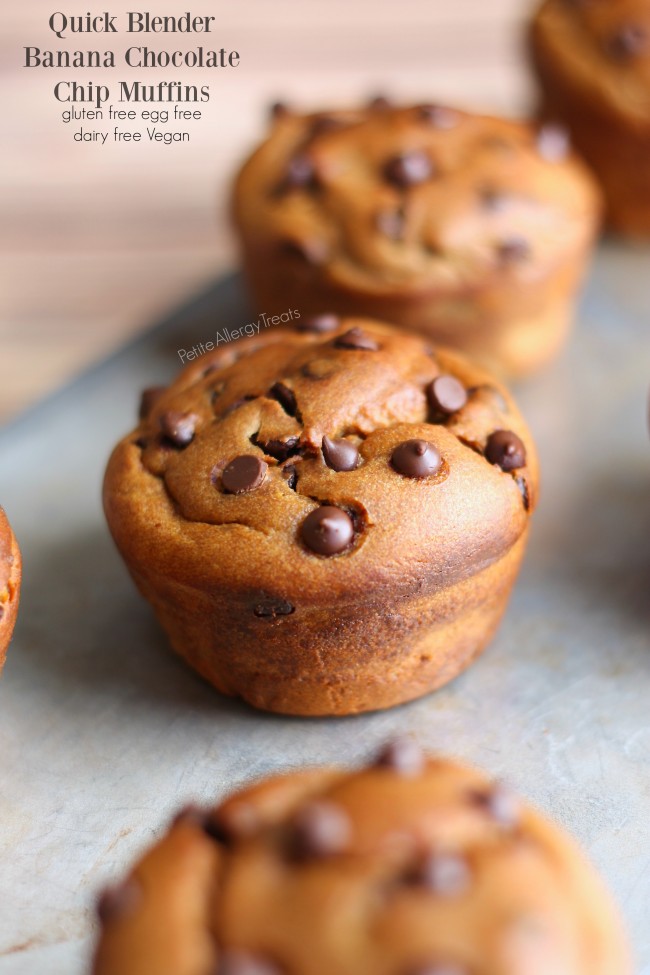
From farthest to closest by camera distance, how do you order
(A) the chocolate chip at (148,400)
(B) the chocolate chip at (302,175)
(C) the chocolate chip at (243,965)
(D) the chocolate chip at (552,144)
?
(D) the chocolate chip at (552,144)
(B) the chocolate chip at (302,175)
(A) the chocolate chip at (148,400)
(C) the chocolate chip at (243,965)

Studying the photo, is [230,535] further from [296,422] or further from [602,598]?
[602,598]

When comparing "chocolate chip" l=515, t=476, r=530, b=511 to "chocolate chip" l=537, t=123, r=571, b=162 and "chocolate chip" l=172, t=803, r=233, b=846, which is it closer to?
"chocolate chip" l=172, t=803, r=233, b=846

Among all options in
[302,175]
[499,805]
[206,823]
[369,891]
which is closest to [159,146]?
[302,175]

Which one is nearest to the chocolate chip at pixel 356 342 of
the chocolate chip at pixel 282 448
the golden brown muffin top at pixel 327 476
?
the golden brown muffin top at pixel 327 476

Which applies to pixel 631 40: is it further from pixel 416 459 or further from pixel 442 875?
pixel 442 875

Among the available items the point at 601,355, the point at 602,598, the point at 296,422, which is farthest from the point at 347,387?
the point at 601,355

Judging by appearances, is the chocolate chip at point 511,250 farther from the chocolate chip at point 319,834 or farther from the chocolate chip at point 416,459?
the chocolate chip at point 319,834

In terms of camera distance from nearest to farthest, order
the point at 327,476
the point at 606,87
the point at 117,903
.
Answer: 1. the point at 117,903
2. the point at 327,476
3. the point at 606,87
